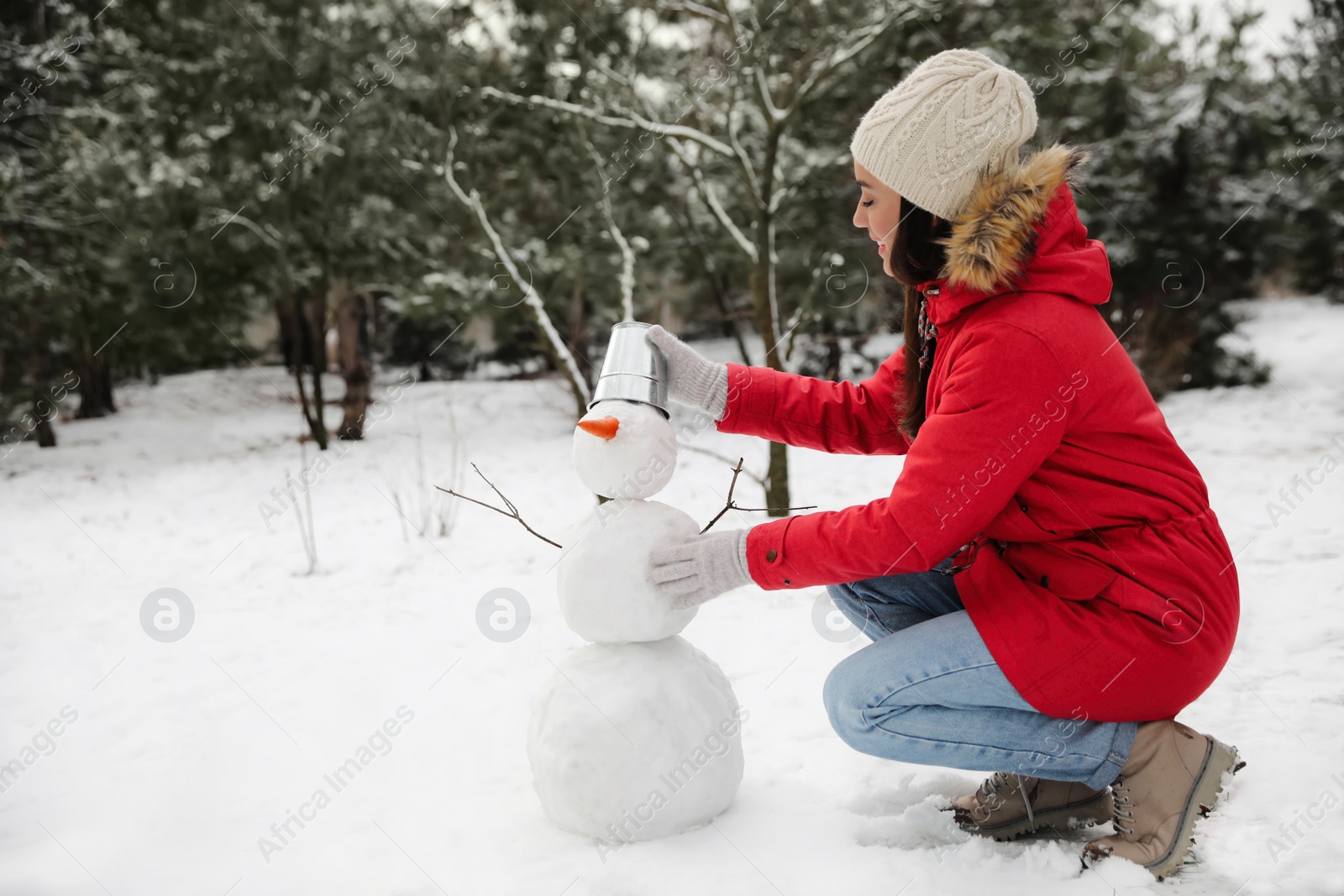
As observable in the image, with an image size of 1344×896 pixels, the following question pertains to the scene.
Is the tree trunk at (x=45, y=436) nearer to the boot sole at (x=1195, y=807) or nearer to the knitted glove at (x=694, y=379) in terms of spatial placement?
the knitted glove at (x=694, y=379)

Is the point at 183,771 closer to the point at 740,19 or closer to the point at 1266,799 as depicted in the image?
the point at 1266,799

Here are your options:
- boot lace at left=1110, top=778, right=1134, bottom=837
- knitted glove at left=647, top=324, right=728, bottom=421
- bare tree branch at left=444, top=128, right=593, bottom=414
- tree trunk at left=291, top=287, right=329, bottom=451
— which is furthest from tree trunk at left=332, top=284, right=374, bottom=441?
boot lace at left=1110, top=778, right=1134, bottom=837

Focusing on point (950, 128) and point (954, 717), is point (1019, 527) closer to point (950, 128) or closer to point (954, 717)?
point (954, 717)

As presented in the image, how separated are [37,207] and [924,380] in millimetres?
9617

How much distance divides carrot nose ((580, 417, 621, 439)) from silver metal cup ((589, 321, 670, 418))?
105 millimetres

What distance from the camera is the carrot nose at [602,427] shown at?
65.4 inches

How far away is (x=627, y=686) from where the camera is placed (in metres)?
1.71

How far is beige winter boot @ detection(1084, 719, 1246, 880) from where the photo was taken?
1476 mm

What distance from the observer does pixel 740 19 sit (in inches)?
190

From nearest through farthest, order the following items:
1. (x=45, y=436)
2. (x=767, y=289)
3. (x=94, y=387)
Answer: (x=767, y=289), (x=45, y=436), (x=94, y=387)

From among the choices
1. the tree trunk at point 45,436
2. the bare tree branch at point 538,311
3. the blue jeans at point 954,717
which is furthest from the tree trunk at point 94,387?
the blue jeans at point 954,717

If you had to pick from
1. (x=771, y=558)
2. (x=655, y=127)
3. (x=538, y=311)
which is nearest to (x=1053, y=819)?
(x=771, y=558)

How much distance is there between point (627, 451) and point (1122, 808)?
1.15 meters

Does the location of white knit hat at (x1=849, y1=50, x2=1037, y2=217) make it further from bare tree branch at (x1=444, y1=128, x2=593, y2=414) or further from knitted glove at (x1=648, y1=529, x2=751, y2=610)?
bare tree branch at (x1=444, y1=128, x2=593, y2=414)
